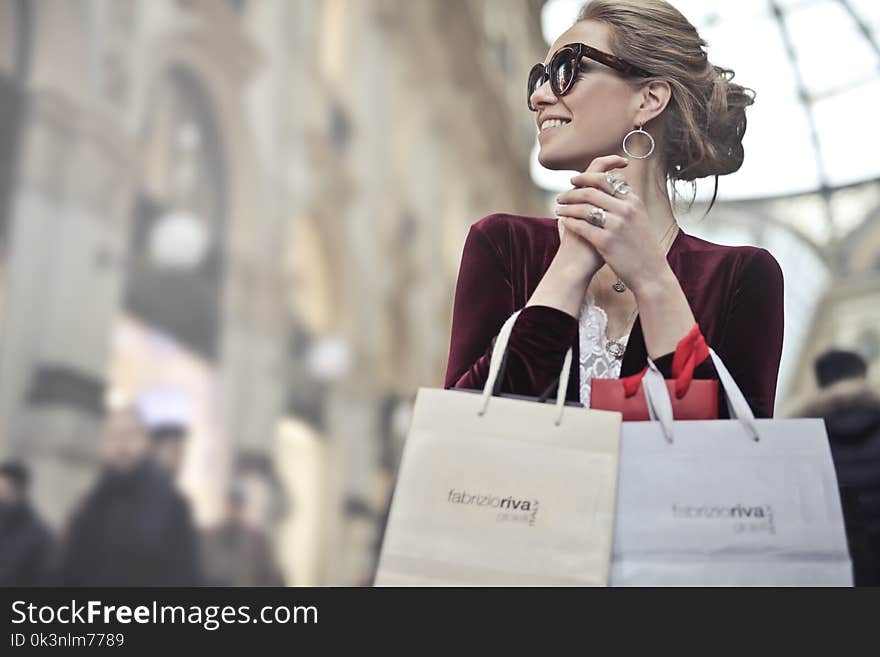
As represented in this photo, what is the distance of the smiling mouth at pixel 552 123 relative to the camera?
1.68m

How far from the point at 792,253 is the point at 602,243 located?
34.0m

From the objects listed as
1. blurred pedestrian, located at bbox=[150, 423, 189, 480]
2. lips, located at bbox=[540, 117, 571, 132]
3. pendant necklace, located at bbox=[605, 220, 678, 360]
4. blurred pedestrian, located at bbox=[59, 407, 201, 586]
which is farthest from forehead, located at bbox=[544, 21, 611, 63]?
blurred pedestrian, located at bbox=[150, 423, 189, 480]

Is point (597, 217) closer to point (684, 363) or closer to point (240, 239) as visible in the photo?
point (684, 363)

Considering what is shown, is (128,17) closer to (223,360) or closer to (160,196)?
(160,196)

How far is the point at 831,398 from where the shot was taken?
285cm

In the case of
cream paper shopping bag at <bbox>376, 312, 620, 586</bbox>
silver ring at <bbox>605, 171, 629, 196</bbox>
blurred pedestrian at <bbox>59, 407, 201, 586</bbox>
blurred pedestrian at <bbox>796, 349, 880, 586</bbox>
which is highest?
silver ring at <bbox>605, 171, 629, 196</bbox>

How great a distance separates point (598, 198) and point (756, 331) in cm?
36

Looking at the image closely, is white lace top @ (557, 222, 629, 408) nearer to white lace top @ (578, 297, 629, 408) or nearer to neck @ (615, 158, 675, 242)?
white lace top @ (578, 297, 629, 408)

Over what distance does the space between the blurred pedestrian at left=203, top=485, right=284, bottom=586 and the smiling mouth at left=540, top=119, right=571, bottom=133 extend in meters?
6.38

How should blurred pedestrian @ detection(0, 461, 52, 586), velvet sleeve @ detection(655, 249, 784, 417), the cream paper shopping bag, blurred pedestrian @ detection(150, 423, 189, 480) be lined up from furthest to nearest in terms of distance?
blurred pedestrian @ detection(150, 423, 189, 480) < blurred pedestrian @ detection(0, 461, 52, 586) < velvet sleeve @ detection(655, 249, 784, 417) < the cream paper shopping bag

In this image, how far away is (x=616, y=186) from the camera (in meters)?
1.51

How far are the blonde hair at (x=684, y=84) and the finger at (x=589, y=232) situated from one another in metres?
0.35

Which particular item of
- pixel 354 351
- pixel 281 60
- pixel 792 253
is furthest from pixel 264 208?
pixel 792 253

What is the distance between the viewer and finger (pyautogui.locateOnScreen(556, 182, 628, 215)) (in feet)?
4.87
